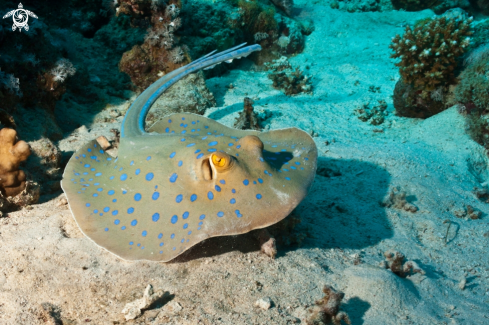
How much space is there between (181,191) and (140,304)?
3.35 ft

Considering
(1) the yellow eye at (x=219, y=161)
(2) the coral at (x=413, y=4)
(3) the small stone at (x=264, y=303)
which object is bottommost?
(3) the small stone at (x=264, y=303)

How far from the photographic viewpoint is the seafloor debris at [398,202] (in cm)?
462

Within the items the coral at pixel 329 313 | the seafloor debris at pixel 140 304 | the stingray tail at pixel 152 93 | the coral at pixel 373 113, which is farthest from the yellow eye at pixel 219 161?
the coral at pixel 373 113

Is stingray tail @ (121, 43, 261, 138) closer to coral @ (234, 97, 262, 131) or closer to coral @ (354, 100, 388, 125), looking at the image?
coral @ (234, 97, 262, 131)

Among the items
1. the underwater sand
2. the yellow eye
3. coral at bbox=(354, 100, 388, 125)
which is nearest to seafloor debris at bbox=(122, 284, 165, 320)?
the underwater sand

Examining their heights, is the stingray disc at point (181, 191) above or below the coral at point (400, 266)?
above

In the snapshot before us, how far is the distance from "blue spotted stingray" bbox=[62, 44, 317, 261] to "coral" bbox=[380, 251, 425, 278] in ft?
4.76

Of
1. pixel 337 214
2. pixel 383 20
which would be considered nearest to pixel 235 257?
pixel 337 214

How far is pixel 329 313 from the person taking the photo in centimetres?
240

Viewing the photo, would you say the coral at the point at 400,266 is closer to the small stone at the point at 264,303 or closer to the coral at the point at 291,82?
the small stone at the point at 264,303

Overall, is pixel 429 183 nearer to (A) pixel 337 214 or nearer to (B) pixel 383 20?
(A) pixel 337 214

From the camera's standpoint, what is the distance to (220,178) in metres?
2.72

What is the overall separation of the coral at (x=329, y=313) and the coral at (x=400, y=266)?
1.17m

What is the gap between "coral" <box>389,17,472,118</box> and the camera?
273 inches
